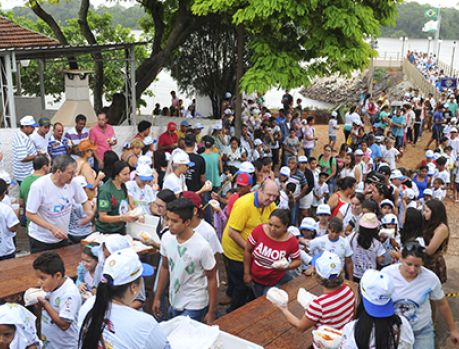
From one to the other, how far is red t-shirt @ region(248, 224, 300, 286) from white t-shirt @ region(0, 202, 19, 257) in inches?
96.1

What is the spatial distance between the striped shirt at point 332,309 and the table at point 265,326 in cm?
36

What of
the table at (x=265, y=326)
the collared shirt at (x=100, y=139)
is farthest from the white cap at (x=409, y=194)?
the collared shirt at (x=100, y=139)

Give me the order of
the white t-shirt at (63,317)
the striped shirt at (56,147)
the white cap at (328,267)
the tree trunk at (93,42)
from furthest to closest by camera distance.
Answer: the tree trunk at (93,42), the striped shirt at (56,147), the white t-shirt at (63,317), the white cap at (328,267)

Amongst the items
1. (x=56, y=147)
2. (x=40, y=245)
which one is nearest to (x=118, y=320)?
(x=40, y=245)

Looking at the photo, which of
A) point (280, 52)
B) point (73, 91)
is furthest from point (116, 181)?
point (73, 91)

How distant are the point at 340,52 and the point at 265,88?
1772 millimetres

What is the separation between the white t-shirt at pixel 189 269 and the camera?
409 centimetres

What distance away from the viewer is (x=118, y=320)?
9.05 feet

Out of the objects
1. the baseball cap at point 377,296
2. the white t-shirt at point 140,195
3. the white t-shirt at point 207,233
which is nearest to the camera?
the baseball cap at point 377,296

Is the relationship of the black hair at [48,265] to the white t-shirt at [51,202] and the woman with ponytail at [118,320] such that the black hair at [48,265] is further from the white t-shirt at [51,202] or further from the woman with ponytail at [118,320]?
the white t-shirt at [51,202]

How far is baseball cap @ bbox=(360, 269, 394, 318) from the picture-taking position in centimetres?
303

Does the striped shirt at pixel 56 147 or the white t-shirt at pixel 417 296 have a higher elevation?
the striped shirt at pixel 56 147

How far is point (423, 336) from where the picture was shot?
13.1ft

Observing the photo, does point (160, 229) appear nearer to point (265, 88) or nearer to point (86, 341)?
point (86, 341)
